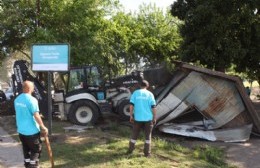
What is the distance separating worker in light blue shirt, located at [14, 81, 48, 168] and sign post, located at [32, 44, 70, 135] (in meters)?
4.14

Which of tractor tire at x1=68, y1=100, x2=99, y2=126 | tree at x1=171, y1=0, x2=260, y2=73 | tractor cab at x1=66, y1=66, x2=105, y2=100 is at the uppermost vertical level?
tree at x1=171, y1=0, x2=260, y2=73

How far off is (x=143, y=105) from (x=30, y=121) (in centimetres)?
334

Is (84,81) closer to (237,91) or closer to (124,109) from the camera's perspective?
(124,109)

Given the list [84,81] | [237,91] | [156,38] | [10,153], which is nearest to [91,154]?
[10,153]

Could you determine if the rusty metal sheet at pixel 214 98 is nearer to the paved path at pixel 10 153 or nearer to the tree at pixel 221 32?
the tree at pixel 221 32

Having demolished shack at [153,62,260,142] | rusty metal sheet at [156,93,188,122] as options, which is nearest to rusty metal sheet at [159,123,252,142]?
demolished shack at [153,62,260,142]

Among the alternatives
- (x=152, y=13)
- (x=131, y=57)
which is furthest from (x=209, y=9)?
(x=152, y=13)

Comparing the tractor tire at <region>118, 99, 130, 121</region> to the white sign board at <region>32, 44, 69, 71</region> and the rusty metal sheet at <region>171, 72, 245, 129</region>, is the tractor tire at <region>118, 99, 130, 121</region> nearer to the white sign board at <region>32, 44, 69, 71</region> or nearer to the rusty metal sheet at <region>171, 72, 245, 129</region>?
the rusty metal sheet at <region>171, 72, 245, 129</region>

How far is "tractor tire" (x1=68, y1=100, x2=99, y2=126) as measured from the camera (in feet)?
53.3

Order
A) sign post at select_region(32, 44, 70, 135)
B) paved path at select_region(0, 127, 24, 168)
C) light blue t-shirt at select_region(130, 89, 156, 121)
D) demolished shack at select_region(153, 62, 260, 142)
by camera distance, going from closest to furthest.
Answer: paved path at select_region(0, 127, 24, 168) < light blue t-shirt at select_region(130, 89, 156, 121) < sign post at select_region(32, 44, 70, 135) < demolished shack at select_region(153, 62, 260, 142)

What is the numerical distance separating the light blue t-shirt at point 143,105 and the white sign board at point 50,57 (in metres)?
2.73

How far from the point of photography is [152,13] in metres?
36.0

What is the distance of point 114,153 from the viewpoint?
1087 centimetres

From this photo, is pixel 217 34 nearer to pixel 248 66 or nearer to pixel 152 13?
pixel 248 66
